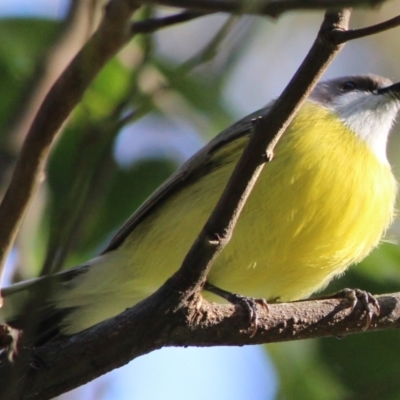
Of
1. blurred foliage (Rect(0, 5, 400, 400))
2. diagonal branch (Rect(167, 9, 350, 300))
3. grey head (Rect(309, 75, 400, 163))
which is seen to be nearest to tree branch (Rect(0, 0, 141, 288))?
diagonal branch (Rect(167, 9, 350, 300))

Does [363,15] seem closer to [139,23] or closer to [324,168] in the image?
[324,168]

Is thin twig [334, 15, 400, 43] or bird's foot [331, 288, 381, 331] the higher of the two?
thin twig [334, 15, 400, 43]

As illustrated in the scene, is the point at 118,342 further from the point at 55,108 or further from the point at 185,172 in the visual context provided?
the point at 185,172

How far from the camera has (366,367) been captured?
4426mm

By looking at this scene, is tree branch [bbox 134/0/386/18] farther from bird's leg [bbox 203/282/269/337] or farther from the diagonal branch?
bird's leg [bbox 203/282/269/337]

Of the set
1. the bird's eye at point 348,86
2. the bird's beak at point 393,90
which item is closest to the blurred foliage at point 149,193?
the bird's eye at point 348,86

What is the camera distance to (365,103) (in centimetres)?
490

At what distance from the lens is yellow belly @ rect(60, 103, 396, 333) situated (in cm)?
398

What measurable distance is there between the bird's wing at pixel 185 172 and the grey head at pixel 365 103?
54cm

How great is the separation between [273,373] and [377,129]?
4.99 ft

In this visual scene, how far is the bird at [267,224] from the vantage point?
3979mm

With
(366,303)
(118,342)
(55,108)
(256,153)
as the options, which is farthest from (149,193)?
(55,108)

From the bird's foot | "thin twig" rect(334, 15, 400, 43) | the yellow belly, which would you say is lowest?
the bird's foot

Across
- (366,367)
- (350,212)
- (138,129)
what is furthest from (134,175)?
(366,367)
